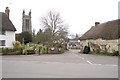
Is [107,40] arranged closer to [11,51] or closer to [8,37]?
[11,51]

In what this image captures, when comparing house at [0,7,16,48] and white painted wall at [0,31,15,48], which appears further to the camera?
white painted wall at [0,31,15,48]

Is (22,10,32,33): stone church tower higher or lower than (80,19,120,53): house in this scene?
higher

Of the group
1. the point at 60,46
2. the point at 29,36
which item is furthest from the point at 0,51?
the point at 29,36

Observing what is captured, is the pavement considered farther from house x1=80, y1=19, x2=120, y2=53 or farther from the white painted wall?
the white painted wall

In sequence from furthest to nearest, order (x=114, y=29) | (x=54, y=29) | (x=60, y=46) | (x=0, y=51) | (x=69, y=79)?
1. (x=54, y=29)
2. (x=60, y=46)
3. (x=114, y=29)
4. (x=0, y=51)
5. (x=69, y=79)

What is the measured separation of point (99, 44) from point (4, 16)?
2387cm

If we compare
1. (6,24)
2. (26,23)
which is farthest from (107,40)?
(26,23)

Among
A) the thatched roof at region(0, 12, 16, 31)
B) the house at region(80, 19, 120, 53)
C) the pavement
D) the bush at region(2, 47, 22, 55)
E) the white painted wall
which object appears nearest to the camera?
the pavement

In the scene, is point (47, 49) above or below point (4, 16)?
below

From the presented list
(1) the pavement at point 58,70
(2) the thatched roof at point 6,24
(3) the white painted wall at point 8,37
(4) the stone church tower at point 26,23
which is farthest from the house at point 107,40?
(4) the stone church tower at point 26,23

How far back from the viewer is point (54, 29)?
1526 inches

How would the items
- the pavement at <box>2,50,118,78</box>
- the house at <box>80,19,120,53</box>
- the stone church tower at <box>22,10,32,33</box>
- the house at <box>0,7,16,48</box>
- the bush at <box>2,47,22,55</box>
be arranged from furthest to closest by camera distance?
the stone church tower at <box>22,10,32,33</box> < the house at <box>0,7,16,48</box> < the house at <box>80,19,120,53</box> < the bush at <box>2,47,22,55</box> < the pavement at <box>2,50,118,78</box>

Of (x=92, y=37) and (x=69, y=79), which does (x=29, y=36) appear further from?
(x=69, y=79)

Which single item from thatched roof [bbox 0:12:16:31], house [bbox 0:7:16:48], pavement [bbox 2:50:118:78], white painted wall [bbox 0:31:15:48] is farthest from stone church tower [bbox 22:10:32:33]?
pavement [bbox 2:50:118:78]
